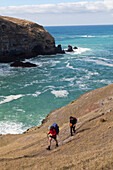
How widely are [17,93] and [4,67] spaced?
35.6 m

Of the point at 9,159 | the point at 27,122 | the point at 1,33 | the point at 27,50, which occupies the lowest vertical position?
the point at 27,122

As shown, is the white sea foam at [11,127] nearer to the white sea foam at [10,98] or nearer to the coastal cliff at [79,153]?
the white sea foam at [10,98]

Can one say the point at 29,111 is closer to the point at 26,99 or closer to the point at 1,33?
the point at 26,99

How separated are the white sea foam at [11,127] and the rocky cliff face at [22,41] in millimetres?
62048

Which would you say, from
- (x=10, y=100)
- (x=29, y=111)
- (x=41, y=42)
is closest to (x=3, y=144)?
(x=29, y=111)

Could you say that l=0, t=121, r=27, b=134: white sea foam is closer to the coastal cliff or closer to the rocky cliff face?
the coastal cliff

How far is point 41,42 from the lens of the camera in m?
109

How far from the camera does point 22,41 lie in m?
101

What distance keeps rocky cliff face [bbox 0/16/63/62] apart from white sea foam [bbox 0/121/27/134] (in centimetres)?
6205

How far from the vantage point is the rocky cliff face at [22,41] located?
309 feet

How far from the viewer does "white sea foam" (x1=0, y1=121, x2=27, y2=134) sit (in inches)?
1275

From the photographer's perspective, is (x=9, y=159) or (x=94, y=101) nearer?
(x=9, y=159)

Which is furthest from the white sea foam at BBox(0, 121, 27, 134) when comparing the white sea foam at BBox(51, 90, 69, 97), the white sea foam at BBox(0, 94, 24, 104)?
the white sea foam at BBox(51, 90, 69, 97)

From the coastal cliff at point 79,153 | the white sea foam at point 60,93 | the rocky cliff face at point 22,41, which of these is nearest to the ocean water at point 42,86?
the white sea foam at point 60,93
